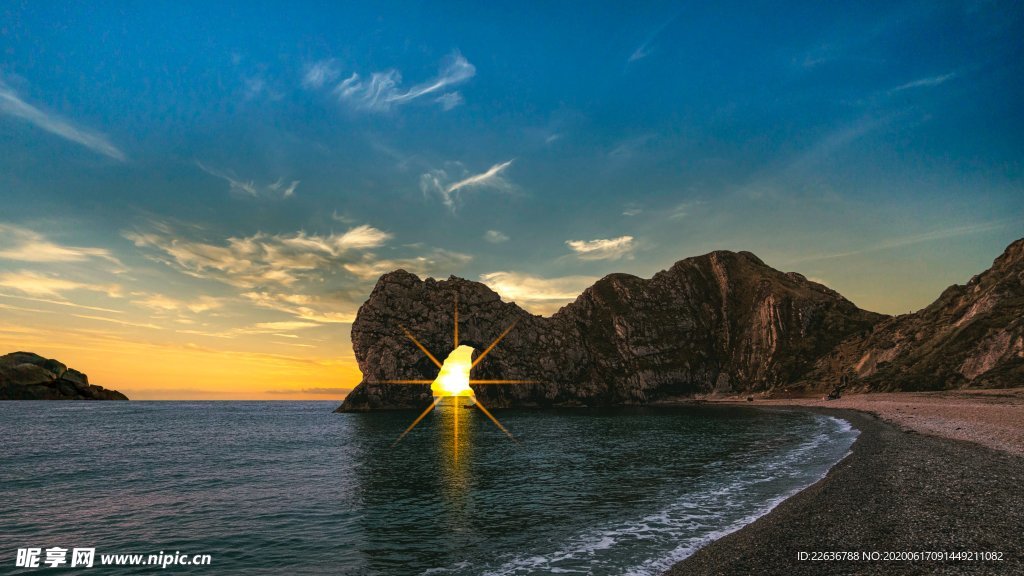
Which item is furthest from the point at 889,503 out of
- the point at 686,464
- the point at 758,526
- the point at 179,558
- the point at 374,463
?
the point at 374,463

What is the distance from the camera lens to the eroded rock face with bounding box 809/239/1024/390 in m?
101

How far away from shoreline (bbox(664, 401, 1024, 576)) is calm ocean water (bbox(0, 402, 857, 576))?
1698 mm

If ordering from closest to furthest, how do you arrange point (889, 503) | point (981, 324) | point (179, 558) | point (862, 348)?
1. point (179, 558)
2. point (889, 503)
3. point (981, 324)
4. point (862, 348)

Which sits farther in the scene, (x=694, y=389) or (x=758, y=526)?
(x=694, y=389)

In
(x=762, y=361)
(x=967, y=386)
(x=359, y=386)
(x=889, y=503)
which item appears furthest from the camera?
(x=762, y=361)

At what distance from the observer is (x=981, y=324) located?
368ft

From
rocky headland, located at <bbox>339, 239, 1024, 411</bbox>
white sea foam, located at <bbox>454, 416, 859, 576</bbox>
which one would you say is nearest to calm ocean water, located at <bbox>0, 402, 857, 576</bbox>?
white sea foam, located at <bbox>454, 416, 859, 576</bbox>

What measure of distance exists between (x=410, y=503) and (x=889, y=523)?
2210cm

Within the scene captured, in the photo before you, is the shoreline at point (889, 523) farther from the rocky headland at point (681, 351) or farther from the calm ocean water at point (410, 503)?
the rocky headland at point (681, 351)

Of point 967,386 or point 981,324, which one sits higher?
point 981,324

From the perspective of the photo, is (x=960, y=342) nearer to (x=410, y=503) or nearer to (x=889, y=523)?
(x=889, y=523)

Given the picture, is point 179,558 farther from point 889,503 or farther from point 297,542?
point 889,503

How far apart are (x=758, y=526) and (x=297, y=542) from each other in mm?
18461

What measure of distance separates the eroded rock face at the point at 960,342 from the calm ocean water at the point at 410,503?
84644 mm
